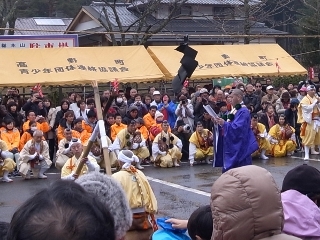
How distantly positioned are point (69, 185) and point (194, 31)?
105 ft

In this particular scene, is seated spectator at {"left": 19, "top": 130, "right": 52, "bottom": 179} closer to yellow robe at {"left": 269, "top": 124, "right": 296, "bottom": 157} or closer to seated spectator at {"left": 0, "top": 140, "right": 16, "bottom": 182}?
seated spectator at {"left": 0, "top": 140, "right": 16, "bottom": 182}

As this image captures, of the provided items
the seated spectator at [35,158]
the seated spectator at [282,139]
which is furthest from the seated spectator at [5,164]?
the seated spectator at [282,139]

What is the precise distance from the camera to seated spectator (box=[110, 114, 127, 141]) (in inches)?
547

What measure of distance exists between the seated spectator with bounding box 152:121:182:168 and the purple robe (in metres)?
5.22

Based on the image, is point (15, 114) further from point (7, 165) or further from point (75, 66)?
point (75, 66)

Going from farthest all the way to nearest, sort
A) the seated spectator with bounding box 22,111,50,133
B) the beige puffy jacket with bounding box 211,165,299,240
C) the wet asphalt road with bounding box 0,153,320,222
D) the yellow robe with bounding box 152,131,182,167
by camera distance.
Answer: the seated spectator with bounding box 22,111,50,133 → the yellow robe with bounding box 152,131,182,167 → the wet asphalt road with bounding box 0,153,320,222 → the beige puffy jacket with bounding box 211,165,299,240

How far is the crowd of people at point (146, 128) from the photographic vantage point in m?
12.5

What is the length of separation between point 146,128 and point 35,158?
3.39m

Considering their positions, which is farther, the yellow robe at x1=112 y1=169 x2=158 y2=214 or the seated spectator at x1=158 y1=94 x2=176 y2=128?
the seated spectator at x1=158 y1=94 x2=176 y2=128

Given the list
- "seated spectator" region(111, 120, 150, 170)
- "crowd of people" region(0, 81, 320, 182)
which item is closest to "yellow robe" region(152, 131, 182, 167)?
"crowd of people" region(0, 81, 320, 182)

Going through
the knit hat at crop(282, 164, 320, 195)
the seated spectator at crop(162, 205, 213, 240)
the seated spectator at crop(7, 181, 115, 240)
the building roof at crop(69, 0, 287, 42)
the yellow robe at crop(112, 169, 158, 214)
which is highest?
the building roof at crop(69, 0, 287, 42)

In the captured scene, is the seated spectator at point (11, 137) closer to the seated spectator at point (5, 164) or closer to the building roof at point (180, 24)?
the seated spectator at point (5, 164)

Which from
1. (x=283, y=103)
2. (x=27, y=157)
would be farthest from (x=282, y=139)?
(x=27, y=157)

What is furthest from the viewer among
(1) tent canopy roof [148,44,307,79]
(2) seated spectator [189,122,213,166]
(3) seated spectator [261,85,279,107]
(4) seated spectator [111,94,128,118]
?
(1) tent canopy roof [148,44,307,79]
